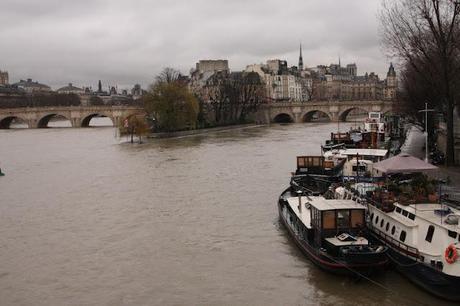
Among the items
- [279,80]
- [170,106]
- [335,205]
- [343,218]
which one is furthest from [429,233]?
[279,80]

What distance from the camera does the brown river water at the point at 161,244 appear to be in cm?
1564

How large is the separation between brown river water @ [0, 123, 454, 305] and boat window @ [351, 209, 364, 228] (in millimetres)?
1738

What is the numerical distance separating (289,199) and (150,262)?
22.9 feet

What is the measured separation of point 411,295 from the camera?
49.1ft

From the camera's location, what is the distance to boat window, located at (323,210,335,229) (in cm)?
1691

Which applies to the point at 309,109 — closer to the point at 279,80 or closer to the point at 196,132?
the point at 196,132

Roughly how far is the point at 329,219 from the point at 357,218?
2.91ft

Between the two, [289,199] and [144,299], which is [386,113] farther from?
[144,299]

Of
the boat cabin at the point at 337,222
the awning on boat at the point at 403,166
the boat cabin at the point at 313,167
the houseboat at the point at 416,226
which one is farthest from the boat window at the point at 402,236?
the boat cabin at the point at 313,167

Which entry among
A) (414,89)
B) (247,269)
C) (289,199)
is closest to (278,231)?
(289,199)

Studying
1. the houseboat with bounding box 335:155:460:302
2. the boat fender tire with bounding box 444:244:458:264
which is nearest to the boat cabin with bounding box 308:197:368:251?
the houseboat with bounding box 335:155:460:302

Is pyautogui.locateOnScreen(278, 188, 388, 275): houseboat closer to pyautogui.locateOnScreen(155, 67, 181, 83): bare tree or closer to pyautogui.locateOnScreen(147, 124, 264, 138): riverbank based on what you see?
pyautogui.locateOnScreen(147, 124, 264, 138): riverbank

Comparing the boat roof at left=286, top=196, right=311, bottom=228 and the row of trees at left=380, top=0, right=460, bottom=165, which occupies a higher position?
the row of trees at left=380, top=0, right=460, bottom=165

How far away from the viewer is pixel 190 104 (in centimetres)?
7181
